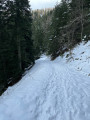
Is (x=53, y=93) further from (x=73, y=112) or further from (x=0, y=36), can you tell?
(x=0, y=36)

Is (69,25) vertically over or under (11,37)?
over

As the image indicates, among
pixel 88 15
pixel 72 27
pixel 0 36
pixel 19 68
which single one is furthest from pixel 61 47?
pixel 0 36

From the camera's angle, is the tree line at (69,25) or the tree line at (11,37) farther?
the tree line at (69,25)


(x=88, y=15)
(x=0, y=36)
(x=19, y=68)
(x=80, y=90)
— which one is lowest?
(x=19, y=68)

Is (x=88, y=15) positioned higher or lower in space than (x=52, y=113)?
higher

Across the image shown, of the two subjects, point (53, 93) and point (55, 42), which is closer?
point (53, 93)

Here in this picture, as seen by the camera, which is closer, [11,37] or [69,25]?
[11,37]

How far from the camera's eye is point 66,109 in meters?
3.57

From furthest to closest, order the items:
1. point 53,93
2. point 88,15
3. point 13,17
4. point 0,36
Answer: point 88,15, point 13,17, point 0,36, point 53,93

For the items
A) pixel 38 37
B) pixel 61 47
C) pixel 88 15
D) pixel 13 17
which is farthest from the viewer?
pixel 38 37

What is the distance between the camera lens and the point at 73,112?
341cm

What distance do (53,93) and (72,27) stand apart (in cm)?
1728

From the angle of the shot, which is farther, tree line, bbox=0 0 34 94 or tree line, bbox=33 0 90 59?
tree line, bbox=33 0 90 59

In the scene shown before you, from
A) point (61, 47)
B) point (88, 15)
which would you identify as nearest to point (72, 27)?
point (88, 15)
